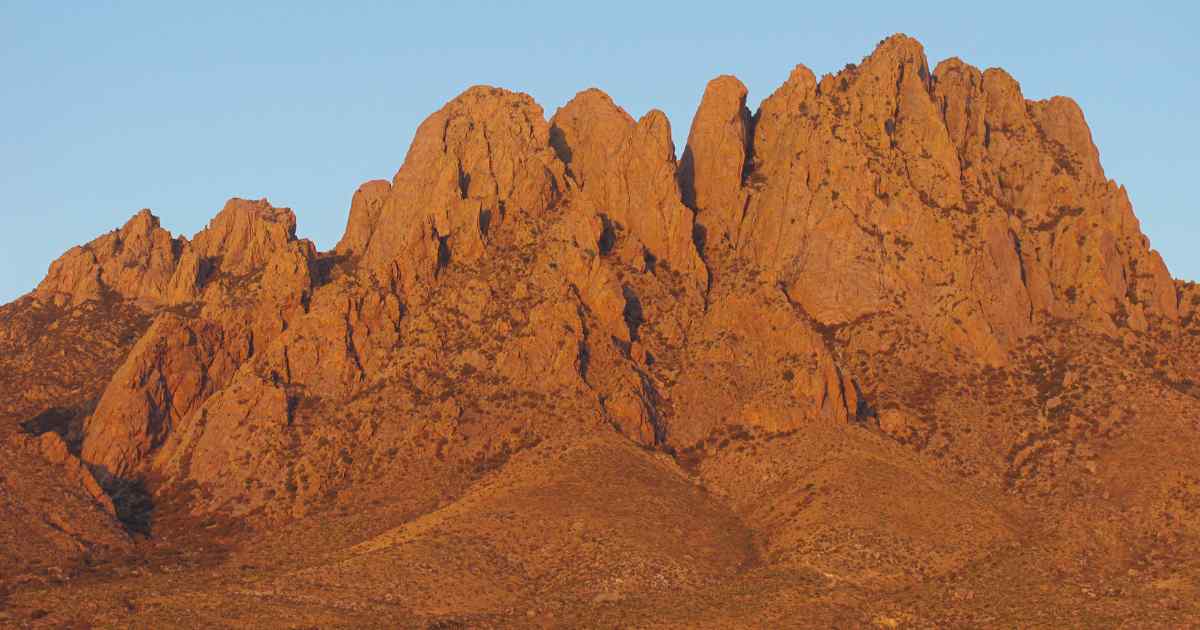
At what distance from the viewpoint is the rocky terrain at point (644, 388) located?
10144 cm

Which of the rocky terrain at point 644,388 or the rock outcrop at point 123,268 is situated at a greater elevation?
the rock outcrop at point 123,268

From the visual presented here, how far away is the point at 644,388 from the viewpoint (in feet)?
415

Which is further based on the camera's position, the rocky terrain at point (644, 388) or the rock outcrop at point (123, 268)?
the rock outcrop at point (123, 268)

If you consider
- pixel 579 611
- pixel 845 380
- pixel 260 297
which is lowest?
pixel 579 611

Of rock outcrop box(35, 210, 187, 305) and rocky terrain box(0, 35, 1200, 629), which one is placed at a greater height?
rock outcrop box(35, 210, 187, 305)

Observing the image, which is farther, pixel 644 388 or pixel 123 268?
pixel 123 268

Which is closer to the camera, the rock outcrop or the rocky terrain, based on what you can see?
the rocky terrain

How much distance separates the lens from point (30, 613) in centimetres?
9412

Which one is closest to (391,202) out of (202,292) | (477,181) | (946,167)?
(477,181)

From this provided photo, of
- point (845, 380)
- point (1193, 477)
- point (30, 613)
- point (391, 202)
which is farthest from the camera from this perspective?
point (391, 202)

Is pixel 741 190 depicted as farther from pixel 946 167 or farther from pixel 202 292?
pixel 202 292

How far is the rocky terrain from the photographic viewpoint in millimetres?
101438

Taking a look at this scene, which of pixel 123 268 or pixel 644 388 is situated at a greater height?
pixel 123 268

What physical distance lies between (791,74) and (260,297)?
57511 mm
